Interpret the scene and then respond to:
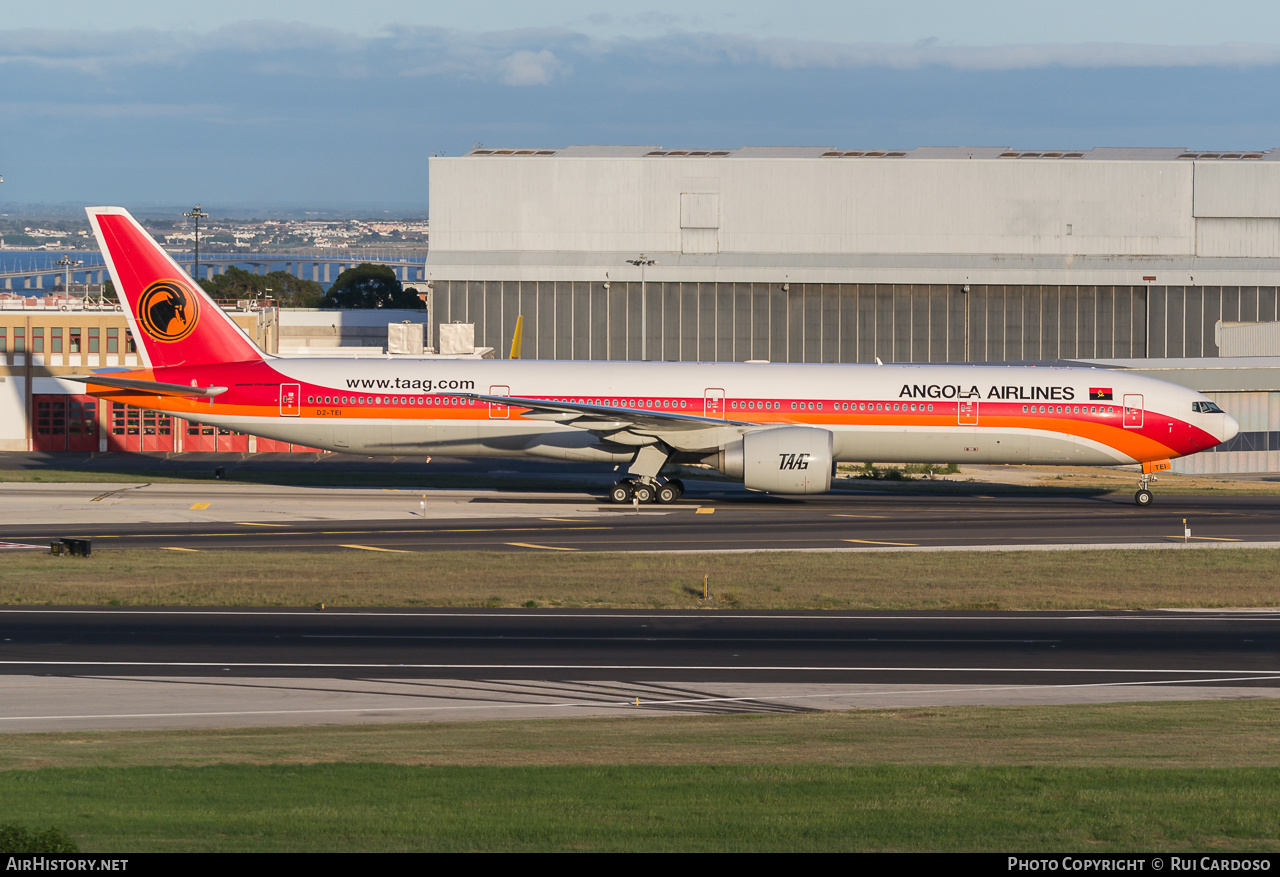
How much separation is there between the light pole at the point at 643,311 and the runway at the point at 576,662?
51007mm

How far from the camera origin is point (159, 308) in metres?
42.5

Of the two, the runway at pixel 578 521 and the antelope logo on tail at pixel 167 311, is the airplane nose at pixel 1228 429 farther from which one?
the antelope logo on tail at pixel 167 311

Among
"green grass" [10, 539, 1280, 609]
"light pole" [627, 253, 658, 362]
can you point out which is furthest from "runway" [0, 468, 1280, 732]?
"light pole" [627, 253, 658, 362]

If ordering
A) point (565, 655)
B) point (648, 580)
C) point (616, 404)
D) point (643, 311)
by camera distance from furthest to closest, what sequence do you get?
point (643, 311) → point (616, 404) → point (648, 580) → point (565, 655)

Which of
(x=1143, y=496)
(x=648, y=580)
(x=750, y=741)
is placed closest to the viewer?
(x=750, y=741)

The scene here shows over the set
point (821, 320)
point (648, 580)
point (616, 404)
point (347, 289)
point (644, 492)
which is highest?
point (347, 289)

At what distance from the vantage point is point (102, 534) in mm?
33906

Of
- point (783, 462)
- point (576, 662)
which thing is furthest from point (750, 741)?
point (783, 462)

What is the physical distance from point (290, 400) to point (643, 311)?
114 ft

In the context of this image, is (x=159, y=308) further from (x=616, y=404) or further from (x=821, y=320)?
(x=821, y=320)

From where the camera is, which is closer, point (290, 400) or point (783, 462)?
point (783, 462)

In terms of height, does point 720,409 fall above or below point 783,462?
above

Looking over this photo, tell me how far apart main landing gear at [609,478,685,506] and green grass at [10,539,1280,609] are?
33.8 ft

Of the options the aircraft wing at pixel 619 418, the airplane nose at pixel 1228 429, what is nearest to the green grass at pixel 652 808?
the aircraft wing at pixel 619 418
